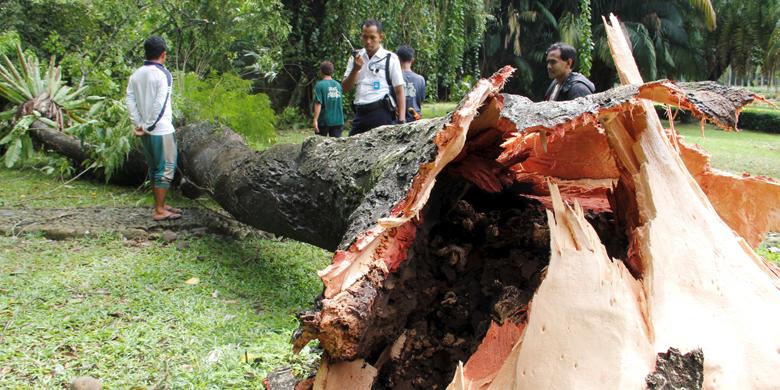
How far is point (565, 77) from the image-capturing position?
405 centimetres

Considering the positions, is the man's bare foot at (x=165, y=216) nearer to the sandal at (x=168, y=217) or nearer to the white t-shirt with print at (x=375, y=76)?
the sandal at (x=168, y=217)

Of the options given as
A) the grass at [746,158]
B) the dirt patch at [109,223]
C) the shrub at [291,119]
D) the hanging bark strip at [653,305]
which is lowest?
the grass at [746,158]

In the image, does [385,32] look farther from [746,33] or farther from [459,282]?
[746,33]

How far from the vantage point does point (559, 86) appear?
405cm

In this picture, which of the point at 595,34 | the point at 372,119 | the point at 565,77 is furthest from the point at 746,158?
the point at 595,34

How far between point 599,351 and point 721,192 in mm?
1148

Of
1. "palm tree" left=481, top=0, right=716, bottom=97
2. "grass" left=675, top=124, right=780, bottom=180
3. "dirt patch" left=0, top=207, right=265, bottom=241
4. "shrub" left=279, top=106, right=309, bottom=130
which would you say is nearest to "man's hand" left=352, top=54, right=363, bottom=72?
"dirt patch" left=0, top=207, right=265, bottom=241

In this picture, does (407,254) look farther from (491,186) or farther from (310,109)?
(310,109)

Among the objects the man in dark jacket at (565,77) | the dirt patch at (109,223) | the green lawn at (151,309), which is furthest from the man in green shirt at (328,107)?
the man in dark jacket at (565,77)

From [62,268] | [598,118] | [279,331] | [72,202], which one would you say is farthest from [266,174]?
[72,202]

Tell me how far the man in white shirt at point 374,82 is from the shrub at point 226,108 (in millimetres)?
1303

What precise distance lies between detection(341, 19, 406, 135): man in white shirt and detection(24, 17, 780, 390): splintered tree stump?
2.85 metres

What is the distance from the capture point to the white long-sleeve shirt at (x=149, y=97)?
465cm

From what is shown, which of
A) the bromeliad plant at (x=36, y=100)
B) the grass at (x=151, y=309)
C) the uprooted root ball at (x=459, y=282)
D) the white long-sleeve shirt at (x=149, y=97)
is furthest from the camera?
the bromeliad plant at (x=36, y=100)
